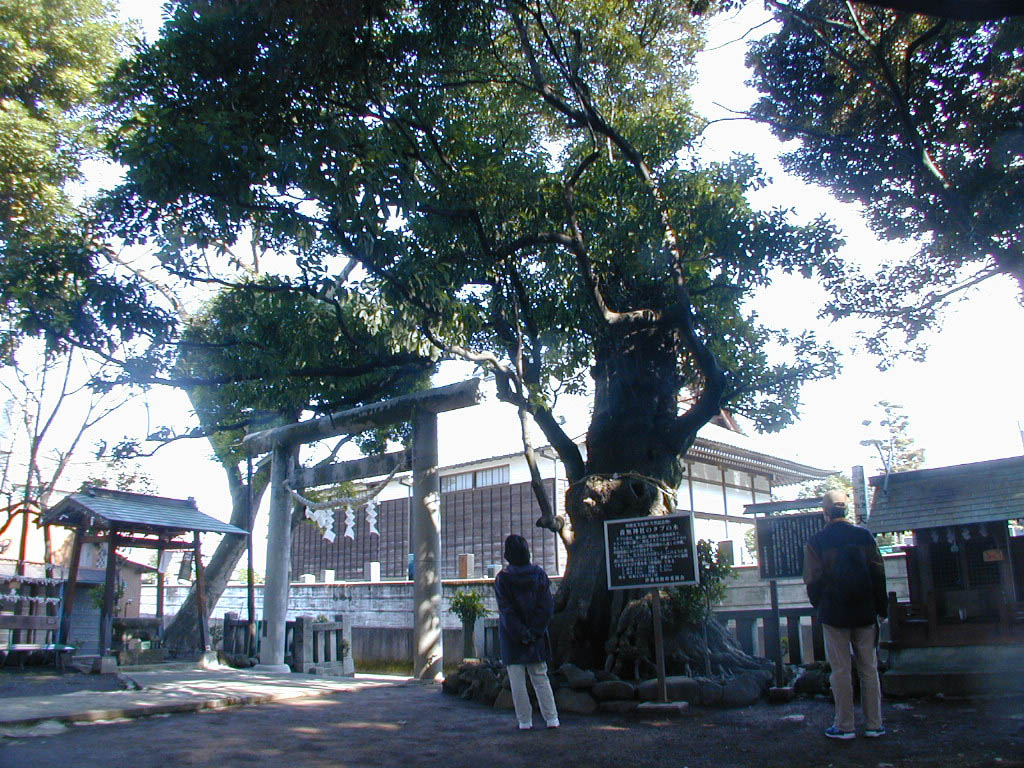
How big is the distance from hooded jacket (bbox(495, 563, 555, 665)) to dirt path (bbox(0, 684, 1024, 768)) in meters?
0.65

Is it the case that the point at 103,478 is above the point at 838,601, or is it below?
above

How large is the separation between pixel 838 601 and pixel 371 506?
14623 mm

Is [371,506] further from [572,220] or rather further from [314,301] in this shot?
[572,220]

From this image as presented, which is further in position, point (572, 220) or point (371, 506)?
point (371, 506)

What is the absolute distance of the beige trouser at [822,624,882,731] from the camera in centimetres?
580

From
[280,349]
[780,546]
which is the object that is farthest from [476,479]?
[780,546]

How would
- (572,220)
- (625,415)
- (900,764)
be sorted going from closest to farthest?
(900,764) → (572,220) → (625,415)

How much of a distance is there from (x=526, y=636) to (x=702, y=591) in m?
2.57

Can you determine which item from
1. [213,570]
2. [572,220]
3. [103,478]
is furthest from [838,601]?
[103,478]

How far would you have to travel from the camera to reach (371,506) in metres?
19.1

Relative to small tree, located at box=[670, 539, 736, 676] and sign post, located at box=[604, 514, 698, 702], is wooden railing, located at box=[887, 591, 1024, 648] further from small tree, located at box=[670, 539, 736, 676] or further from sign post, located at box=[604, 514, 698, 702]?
sign post, located at box=[604, 514, 698, 702]

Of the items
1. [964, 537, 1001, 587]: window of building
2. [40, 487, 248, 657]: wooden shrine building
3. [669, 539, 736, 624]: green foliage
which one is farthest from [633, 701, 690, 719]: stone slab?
[40, 487, 248, 657]: wooden shrine building

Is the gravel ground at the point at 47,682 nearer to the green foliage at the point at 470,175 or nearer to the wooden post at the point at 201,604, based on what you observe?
the wooden post at the point at 201,604

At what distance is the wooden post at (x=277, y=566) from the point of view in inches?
499
